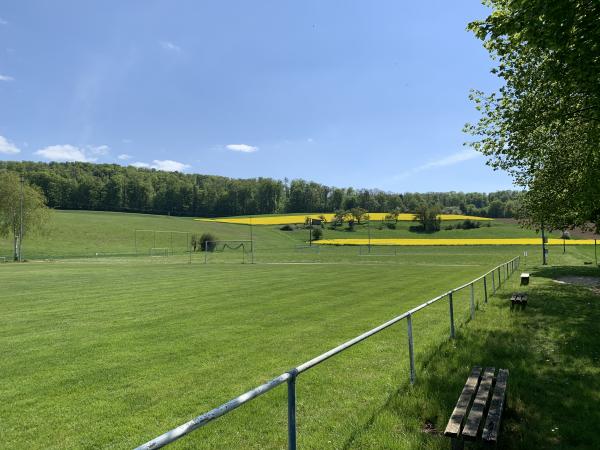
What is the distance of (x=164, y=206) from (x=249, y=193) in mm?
29762

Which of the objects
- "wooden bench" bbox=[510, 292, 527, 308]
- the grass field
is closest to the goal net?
the grass field

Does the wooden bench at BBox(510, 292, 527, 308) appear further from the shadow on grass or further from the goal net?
the goal net

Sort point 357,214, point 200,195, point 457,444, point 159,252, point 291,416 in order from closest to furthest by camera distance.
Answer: point 291,416 < point 457,444 < point 159,252 < point 357,214 < point 200,195

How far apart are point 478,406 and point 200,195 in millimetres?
150282

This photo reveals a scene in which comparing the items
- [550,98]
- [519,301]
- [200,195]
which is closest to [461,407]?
[519,301]

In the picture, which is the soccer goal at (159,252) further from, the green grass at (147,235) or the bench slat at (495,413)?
the bench slat at (495,413)

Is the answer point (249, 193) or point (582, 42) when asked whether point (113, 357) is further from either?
point (249, 193)

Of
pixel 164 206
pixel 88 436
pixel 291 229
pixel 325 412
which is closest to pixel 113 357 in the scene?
pixel 88 436

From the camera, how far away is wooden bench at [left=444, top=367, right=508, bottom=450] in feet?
14.0

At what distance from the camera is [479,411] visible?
4.69 m

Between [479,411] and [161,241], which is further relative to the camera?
[161,241]

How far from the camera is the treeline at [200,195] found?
13488 centimetres

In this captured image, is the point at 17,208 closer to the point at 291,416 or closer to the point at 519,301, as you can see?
the point at 519,301

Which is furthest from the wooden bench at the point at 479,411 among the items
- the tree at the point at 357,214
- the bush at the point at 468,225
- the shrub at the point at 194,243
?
the tree at the point at 357,214
